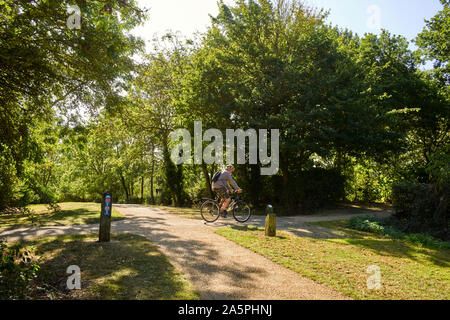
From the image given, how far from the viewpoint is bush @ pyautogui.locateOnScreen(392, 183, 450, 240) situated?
9.41 meters

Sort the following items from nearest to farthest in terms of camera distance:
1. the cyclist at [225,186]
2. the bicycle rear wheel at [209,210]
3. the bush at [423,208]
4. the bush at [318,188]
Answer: the bush at [423,208], the cyclist at [225,186], the bicycle rear wheel at [209,210], the bush at [318,188]

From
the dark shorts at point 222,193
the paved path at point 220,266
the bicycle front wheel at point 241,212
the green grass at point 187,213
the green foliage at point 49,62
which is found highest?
the green foliage at point 49,62

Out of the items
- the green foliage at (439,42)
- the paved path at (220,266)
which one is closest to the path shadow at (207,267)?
the paved path at (220,266)

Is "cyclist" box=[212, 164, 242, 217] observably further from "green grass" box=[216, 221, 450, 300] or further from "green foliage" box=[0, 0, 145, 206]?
"green foliage" box=[0, 0, 145, 206]

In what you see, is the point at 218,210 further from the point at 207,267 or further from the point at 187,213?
the point at 207,267

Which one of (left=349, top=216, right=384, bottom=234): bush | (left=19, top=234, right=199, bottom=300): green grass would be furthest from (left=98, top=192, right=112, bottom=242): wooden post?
(left=349, top=216, right=384, bottom=234): bush

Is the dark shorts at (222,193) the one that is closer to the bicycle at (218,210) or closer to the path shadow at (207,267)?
the bicycle at (218,210)

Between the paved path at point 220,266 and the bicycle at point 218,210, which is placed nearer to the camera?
the paved path at point 220,266

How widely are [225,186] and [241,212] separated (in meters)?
1.28

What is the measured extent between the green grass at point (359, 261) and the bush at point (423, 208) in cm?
166

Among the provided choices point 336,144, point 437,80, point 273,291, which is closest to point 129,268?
point 273,291

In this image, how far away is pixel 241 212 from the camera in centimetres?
1105

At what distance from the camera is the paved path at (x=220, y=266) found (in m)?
4.19
